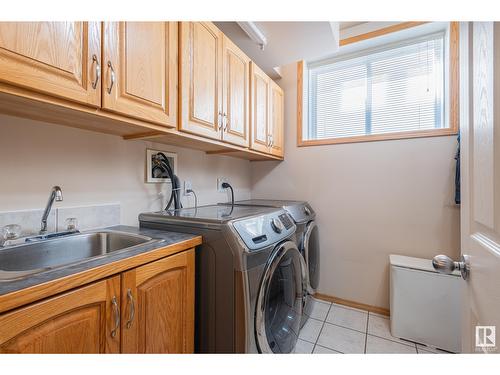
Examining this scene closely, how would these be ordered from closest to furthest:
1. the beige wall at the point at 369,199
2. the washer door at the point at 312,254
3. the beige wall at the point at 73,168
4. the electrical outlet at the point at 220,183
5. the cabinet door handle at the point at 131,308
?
the cabinet door handle at the point at 131,308 < the beige wall at the point at 73,168 < the beige wall at the point at 369,199 < the washer door at the point at 312,254 < the electrical outlet at the point at 220,183

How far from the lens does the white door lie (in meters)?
0.51

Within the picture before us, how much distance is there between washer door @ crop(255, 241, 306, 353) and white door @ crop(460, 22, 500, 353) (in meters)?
0.76

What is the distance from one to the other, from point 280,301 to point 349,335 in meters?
0.85

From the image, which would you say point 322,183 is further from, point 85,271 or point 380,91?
point 85,271

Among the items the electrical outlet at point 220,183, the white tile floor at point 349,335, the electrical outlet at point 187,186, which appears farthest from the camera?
the electrical outlet at point 220,183

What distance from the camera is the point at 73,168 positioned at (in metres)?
1.16

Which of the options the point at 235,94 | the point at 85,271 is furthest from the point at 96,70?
the point at 235,94

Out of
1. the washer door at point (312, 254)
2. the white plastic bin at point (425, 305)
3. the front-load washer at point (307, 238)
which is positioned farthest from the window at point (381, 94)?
the white plastic bin at point (425, 305)

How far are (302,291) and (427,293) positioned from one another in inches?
38.6

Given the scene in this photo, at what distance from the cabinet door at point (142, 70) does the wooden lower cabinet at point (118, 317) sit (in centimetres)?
67

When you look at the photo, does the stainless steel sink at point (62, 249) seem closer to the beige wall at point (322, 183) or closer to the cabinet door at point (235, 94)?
the beige wall at point (322, 183)

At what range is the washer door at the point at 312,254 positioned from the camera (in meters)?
2.03

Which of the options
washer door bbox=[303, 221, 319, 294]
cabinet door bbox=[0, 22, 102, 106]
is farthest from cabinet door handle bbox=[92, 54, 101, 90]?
washer door bbox=[303, 221, 319, 294]
